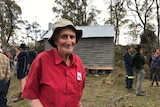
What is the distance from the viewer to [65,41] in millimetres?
2195

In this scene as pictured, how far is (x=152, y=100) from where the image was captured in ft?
27.1

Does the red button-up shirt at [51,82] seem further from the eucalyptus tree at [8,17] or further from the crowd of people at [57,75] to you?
the eucalyptus tree at [8,17]

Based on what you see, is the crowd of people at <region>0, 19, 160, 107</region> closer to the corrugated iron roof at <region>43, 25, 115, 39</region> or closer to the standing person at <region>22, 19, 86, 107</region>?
the standing person at <region>22, 19, 86, 107</region>

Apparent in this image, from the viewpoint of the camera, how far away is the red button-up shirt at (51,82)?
211 cm

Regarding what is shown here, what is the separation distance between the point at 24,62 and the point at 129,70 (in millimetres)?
4702

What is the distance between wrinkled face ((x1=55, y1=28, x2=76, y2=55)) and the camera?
2.20 m

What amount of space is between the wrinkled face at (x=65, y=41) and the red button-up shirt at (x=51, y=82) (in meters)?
0.07

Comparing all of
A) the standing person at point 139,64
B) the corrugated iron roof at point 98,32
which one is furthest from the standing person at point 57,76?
the corrugated iron roof at point 98,32

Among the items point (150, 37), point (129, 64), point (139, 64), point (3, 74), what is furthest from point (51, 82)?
point (150, 37)

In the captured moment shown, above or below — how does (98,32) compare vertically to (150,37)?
above

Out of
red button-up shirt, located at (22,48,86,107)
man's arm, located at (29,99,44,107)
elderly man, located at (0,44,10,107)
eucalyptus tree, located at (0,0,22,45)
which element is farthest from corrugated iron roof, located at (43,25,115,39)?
man's arm, located at (29,99,44,107)

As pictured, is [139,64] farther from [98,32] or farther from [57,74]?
[98,32]

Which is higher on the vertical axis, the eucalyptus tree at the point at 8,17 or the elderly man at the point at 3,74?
the eucalyptus tree at the point at 8,17

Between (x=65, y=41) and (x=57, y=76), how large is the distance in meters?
0.33
